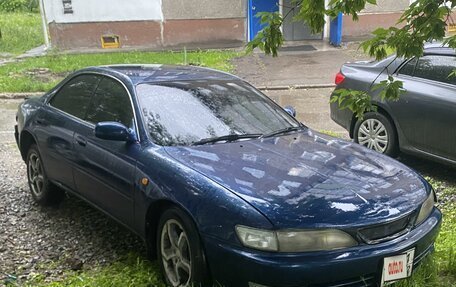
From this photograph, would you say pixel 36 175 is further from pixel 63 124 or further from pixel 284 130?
pixel 284 130

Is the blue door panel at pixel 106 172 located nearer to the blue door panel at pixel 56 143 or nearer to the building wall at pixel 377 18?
the blue door panel at pixel 56 143

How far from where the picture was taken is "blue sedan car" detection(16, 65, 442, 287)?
9.34ft

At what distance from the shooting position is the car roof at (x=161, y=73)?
4.36m

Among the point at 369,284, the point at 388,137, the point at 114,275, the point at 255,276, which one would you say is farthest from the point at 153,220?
the point at 388,137

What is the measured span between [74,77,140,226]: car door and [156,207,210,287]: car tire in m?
0.42

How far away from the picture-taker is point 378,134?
21.0 ft

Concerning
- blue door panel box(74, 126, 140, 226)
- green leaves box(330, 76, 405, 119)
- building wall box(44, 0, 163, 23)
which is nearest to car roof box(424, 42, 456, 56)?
green leaves box(330, 76, 405, 119)

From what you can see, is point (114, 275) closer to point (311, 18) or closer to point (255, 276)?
point (255, 276)

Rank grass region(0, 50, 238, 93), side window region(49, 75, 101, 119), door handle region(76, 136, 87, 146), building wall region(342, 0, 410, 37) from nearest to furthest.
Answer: door handle region(76, 136, 87, 146) → side window region(49, 75, 101, 119) → grass region(0, 50, 238, 93) → building wall region(342, 0, 410, 37)

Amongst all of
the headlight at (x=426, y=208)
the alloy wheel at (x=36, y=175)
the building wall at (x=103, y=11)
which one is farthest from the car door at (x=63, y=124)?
the building wall at (x=103, y=11)

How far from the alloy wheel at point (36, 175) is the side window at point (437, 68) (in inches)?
172

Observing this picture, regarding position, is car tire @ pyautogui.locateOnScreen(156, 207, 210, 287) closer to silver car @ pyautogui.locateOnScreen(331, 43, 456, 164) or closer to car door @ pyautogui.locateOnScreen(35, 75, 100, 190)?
car door @ pyautogui.locateOnScreen(35, 75, 100, 190)

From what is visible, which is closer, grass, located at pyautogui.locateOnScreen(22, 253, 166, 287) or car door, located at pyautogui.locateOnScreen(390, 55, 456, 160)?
grass, located at pyautogui.locateOnScreen(22, 253, 166, 287)

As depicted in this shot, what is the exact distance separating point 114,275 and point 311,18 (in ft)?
7.33
